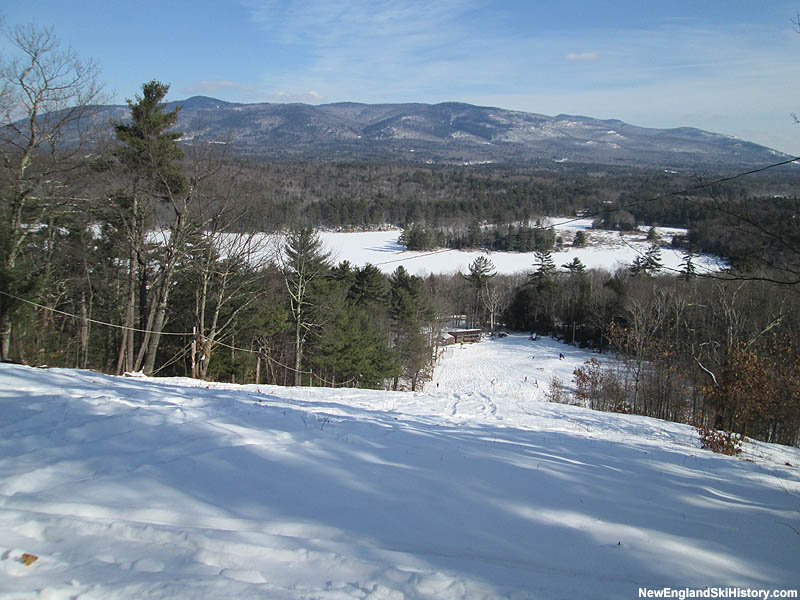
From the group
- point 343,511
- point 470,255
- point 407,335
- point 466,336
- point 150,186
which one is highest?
point 150,186

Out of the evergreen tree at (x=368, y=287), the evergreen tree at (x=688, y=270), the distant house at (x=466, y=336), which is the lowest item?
the distant house at (x=466, y=336)

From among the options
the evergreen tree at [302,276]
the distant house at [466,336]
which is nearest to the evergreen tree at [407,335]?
the evergreen tree at [302,276]

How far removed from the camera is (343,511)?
13.0 ft

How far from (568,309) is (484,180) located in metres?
113

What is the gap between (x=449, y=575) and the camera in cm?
311

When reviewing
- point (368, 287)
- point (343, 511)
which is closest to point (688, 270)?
point (343, 511)

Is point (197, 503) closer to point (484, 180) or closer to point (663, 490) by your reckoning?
point (663, 490)

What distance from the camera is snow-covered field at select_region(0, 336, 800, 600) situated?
299cm

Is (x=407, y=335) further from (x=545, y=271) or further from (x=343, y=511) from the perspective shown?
(x=343, y=511)

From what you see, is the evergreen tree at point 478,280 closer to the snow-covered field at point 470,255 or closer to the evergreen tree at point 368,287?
the snow-covered field at point 470,255

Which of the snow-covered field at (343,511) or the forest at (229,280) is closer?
the snow-covered field at (343,511)

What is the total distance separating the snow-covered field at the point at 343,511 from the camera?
2.99 metres

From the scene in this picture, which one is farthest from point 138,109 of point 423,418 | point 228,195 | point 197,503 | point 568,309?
point 568,309

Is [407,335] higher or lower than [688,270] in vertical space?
lower
